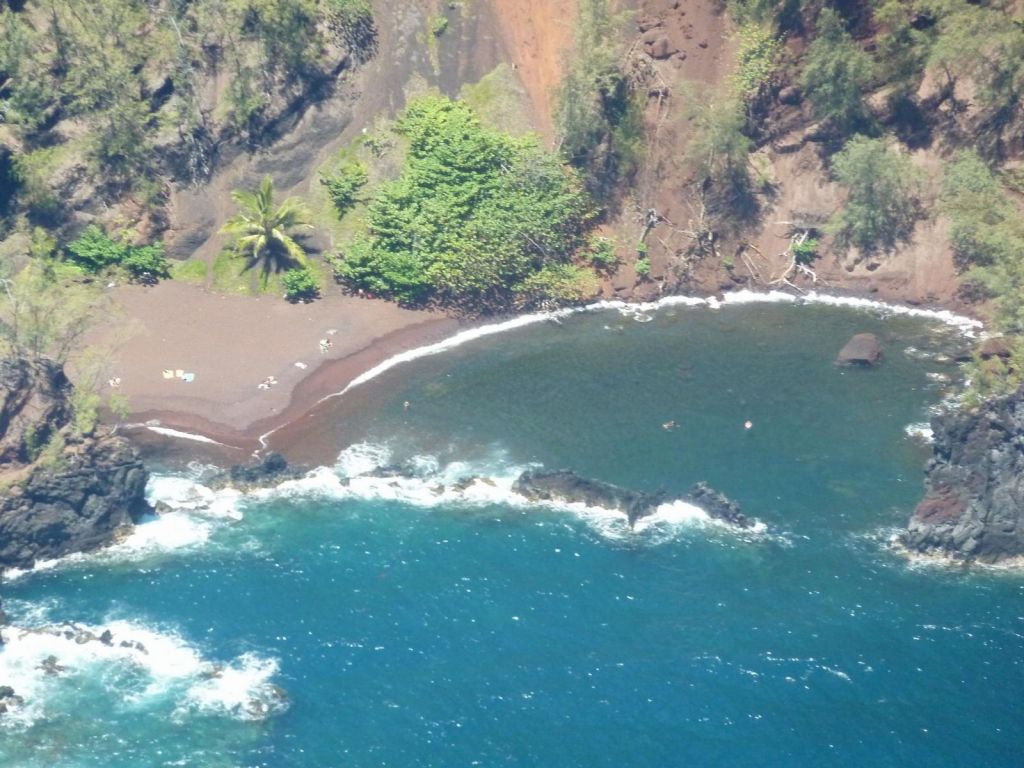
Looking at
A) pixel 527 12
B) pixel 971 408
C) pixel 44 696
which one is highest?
pixel 527 12

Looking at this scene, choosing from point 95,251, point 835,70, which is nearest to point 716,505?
point 835,70

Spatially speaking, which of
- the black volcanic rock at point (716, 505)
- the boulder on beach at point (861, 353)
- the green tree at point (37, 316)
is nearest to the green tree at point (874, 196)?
the boulder on beach at point (861, 353)

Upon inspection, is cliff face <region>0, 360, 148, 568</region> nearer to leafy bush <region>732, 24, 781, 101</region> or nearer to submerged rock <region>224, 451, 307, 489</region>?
submerged rock <region>224, 451, 307, 489</region>

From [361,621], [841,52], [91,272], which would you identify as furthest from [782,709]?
[91,272]

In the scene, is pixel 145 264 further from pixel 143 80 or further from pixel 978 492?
pixel 978 492

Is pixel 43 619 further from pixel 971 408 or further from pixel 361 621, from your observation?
pixel 971 408

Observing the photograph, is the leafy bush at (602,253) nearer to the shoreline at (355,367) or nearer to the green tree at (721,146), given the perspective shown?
the shoreline at (355,367)

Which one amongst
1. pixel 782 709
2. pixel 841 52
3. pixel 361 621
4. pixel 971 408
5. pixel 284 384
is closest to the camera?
pixel 782 709
